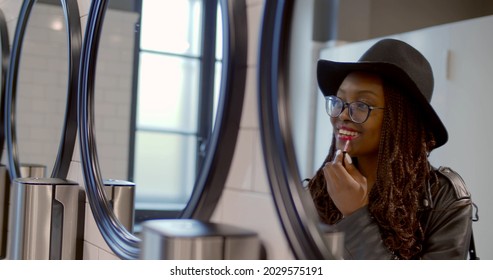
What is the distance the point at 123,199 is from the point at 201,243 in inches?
18.8

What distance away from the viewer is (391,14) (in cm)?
70

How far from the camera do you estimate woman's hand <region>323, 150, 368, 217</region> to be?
0.70 meters

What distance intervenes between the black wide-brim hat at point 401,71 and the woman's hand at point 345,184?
8 cm

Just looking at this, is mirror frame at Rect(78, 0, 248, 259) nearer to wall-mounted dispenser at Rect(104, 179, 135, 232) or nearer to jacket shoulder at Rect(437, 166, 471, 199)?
wall-mounted dispenser at Rect(104, 179, 135, 232)

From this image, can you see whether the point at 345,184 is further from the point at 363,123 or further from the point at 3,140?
the point at 3,140

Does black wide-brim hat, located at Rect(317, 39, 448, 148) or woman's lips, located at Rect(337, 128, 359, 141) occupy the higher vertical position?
black wide-brim hat, located at Rect(317, 39, 448, 148)

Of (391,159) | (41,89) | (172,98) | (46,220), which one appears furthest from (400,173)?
(41,89)

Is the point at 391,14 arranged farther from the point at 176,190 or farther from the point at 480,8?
the point at 176,190

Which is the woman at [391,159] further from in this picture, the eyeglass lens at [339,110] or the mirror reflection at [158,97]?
the mirror reflection at [158,97]

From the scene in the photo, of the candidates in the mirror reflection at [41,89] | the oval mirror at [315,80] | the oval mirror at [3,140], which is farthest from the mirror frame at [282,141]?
the oval mirror at [3,140]

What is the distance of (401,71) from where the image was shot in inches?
27.0

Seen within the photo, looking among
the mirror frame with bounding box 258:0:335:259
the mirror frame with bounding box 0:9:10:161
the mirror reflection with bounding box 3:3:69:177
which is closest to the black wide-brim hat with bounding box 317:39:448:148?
the mirror frame with bounding box 258:0:335:259

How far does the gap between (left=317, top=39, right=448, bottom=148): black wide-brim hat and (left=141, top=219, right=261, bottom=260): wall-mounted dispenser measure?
0.22 m

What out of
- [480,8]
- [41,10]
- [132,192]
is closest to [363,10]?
[480,8]
